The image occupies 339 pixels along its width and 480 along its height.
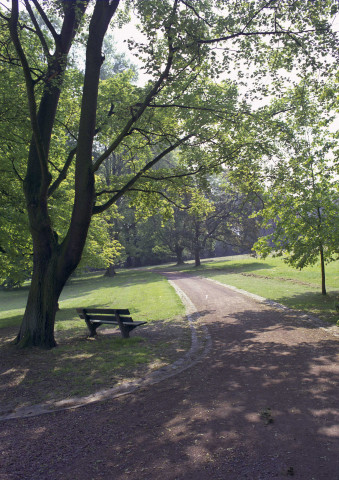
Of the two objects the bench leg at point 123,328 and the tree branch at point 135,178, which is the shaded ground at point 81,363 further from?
the tree branch at point 135,178

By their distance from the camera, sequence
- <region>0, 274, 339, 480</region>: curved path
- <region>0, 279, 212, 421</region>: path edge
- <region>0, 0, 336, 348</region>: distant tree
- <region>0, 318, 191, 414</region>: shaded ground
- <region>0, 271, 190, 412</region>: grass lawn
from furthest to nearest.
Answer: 1. <region>0, 0, 336, 348</region>: distant tree
2. <region>0, 271, 190, 412</region>: grass lawn
3. <region>0, 318, 191, 414</region>: shaded ground
4. <region>0, 279, 212, 421</region>: path edge
5. <region>0, 274, 339, 480</region>: curved path

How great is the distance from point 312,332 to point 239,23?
786 centimetres

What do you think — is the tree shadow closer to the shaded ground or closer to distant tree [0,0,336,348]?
the shaded ground

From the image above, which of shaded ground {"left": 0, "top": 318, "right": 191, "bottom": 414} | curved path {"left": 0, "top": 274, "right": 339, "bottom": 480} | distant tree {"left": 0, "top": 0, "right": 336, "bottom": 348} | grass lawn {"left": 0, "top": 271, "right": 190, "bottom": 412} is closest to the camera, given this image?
curved path {"left": 0, "top": 274, "right": 339, "bottom": 480}

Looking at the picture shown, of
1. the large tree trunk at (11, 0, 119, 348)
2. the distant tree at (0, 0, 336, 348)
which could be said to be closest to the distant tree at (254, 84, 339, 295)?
the distant tree at (0, 0, 336, 348)

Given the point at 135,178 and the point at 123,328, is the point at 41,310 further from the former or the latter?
the point at 135,178

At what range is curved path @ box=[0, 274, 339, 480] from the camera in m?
3.23

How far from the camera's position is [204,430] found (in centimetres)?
388

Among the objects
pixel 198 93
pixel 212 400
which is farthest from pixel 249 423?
pixel 198 93

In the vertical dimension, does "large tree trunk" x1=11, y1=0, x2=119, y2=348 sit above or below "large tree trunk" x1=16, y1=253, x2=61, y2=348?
above

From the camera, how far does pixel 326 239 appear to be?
41.6 ft

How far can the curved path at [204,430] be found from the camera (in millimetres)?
3230

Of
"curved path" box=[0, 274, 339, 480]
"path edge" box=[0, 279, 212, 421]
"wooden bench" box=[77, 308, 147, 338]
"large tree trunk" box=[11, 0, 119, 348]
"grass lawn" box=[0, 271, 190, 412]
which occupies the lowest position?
"grass lawn" box=[0, 271, 190, 412]

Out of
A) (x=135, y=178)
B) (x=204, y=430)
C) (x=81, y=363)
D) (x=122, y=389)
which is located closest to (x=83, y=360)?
(x=81, y=363)
